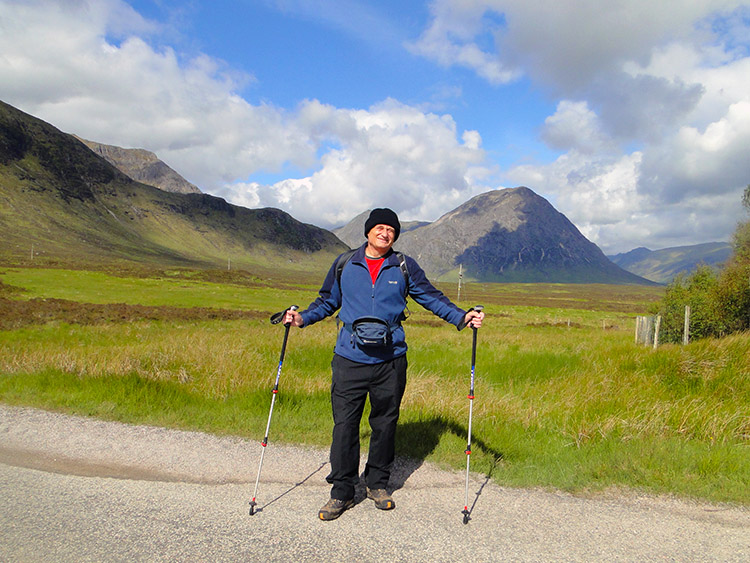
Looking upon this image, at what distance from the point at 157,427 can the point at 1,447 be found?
1.73 m

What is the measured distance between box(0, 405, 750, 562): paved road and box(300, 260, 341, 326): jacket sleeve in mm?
1793

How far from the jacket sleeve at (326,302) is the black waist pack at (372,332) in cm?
57

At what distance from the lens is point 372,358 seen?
4543mm

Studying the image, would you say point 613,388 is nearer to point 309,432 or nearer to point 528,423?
point 528,423

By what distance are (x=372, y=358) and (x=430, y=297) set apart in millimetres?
A: 1024

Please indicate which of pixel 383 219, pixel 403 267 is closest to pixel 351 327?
pixel 403 267

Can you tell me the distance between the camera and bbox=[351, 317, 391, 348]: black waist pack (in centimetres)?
439

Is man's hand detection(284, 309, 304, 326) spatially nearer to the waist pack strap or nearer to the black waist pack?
the waist pack strap

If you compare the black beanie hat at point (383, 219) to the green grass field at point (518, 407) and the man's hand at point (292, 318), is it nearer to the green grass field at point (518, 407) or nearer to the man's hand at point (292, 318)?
the man's hand at point (292, 318)

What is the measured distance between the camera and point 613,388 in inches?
337

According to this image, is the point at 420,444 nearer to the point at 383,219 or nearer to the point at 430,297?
the point at 430,297

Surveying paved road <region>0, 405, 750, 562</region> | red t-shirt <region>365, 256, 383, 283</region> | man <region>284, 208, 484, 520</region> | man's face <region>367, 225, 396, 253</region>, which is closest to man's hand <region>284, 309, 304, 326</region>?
man <region>284, 208, 484, 520</region>

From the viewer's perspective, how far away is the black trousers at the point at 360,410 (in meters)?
4.56

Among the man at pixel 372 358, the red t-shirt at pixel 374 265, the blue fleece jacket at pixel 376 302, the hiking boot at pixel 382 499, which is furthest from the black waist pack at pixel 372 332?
the hiking boot at pixel 382 499
